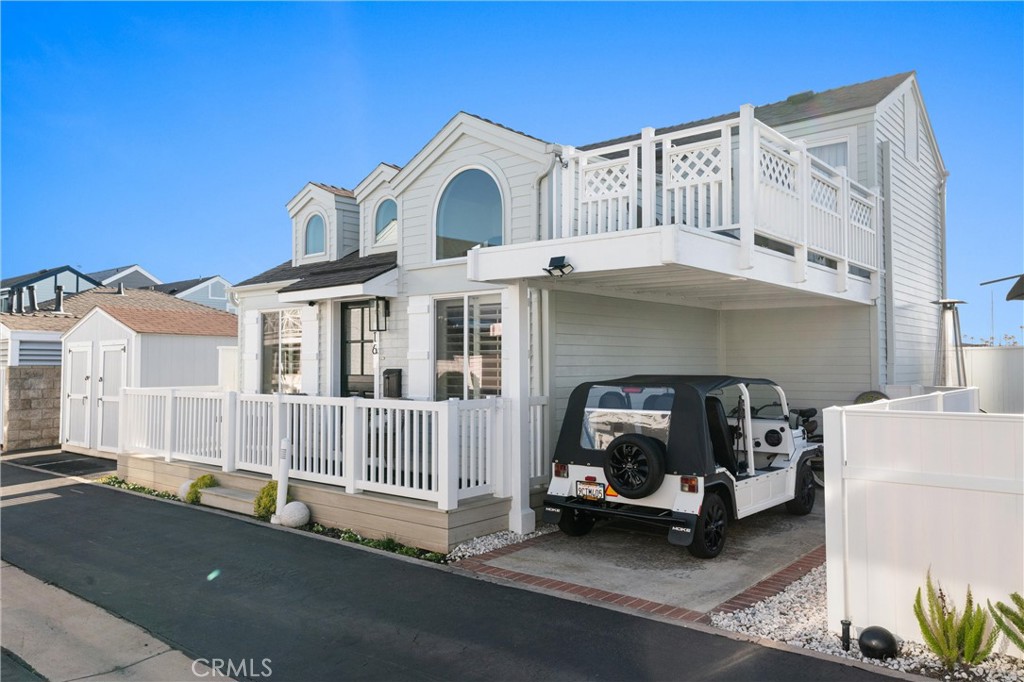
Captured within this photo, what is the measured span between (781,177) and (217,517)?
7.47 m

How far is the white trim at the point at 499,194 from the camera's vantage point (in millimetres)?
8516

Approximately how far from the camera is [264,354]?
11.9 meters

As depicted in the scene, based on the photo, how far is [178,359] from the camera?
544 inches

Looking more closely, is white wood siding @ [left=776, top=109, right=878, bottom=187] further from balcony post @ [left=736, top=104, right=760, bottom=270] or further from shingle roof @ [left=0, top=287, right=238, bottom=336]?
shingle roof @ [left=0, top=287, right=238, bottom=336]

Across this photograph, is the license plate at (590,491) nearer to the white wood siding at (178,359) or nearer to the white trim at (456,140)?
the white trim at (456,140)

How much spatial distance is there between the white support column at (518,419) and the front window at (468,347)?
130 cm

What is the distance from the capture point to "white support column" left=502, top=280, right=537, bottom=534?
707 centimetres

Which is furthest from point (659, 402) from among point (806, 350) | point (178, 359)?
point (178, 359)

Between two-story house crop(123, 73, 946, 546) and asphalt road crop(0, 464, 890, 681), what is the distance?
117cm

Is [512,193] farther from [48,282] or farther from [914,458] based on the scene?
[48,282]

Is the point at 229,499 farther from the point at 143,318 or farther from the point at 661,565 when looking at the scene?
the point at 143,318

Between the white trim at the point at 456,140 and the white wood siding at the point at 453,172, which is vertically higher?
the white trim at the point at 456,140

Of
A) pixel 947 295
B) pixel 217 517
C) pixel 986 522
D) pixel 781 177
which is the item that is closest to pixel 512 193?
pixel 781 177

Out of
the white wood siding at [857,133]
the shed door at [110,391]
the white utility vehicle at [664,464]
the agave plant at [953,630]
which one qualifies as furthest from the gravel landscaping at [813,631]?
the shed door at [110,391]
